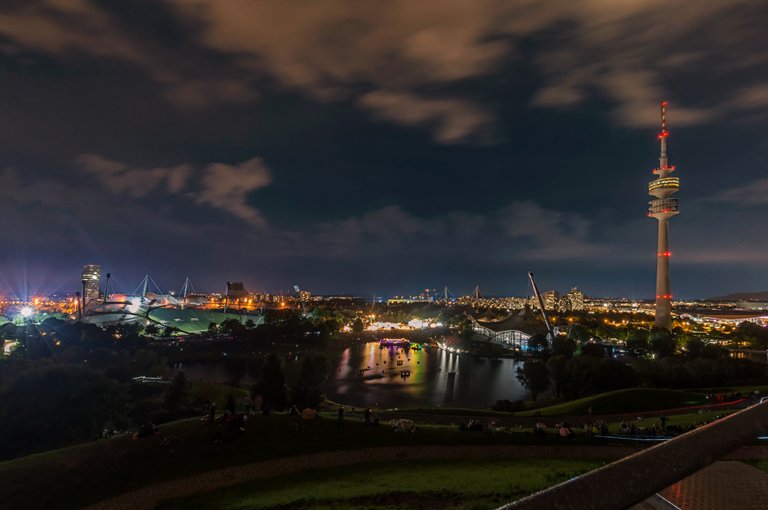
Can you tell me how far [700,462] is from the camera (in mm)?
1486

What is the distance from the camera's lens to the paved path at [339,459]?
1031 cm

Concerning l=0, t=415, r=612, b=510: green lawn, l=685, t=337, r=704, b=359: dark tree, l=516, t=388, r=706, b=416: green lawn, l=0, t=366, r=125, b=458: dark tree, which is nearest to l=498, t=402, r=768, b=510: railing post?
l=0, t=415, r=612, b=510: green lawn

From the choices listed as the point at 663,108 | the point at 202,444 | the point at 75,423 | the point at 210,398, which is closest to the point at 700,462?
the point at 202,444

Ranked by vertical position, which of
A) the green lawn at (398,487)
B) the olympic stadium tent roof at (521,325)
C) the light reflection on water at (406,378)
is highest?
the olympic stadium tent roof at (521,325)

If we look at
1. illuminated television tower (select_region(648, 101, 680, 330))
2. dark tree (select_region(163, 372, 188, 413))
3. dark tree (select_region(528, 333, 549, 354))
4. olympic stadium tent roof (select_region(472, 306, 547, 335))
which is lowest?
dark tree (select_region(163, 372, 188, 413))

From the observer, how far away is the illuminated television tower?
6956 cm

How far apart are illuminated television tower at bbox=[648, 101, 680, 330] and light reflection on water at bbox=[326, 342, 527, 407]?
30719mm

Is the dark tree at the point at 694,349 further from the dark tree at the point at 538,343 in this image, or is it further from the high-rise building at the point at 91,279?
the high-rise building at the point at 91,279

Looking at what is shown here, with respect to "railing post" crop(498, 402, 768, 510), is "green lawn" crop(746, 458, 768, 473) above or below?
below

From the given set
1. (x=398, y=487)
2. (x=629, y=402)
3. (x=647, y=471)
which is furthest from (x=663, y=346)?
(x=647, y=471)

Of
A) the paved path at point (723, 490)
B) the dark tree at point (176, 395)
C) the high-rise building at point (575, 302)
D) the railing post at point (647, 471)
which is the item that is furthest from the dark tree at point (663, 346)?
the high-rise building at point (575, 302)

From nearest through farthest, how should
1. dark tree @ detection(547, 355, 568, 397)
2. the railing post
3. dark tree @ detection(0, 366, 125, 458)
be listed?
the railing post
dark tree @ detection(0, 366, 125, 458)
dark tree @ detection(547, 355, 568, 397)

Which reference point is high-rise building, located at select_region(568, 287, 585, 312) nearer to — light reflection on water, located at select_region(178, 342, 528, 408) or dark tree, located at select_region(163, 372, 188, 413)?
light reflection on water, located at select_region(178, 342, 528, 408)

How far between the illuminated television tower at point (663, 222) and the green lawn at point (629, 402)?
177 feet
